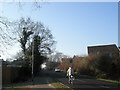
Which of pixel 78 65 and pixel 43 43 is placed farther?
pixel 78 65

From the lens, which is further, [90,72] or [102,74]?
[90,72]

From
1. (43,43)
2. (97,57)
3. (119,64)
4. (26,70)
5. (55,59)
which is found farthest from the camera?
(55,59)

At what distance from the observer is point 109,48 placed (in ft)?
322

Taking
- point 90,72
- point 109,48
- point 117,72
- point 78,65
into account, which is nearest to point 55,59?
point 109,48

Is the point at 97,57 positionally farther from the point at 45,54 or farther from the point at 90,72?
the point at 45,54

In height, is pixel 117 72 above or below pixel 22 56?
below

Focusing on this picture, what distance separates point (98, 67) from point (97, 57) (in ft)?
7.45

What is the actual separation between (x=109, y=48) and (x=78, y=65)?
38.8 meters

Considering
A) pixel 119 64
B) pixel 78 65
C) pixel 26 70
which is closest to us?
pixel 26 70

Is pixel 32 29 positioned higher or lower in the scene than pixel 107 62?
higher

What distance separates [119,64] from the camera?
46188mm

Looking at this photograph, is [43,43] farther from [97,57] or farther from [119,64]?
[119,64]

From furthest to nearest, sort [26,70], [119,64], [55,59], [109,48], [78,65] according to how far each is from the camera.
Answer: [55,59] → [109,48] → [78,65] → [119,64] → [26,70]

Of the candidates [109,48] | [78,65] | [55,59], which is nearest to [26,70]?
[78,65]
